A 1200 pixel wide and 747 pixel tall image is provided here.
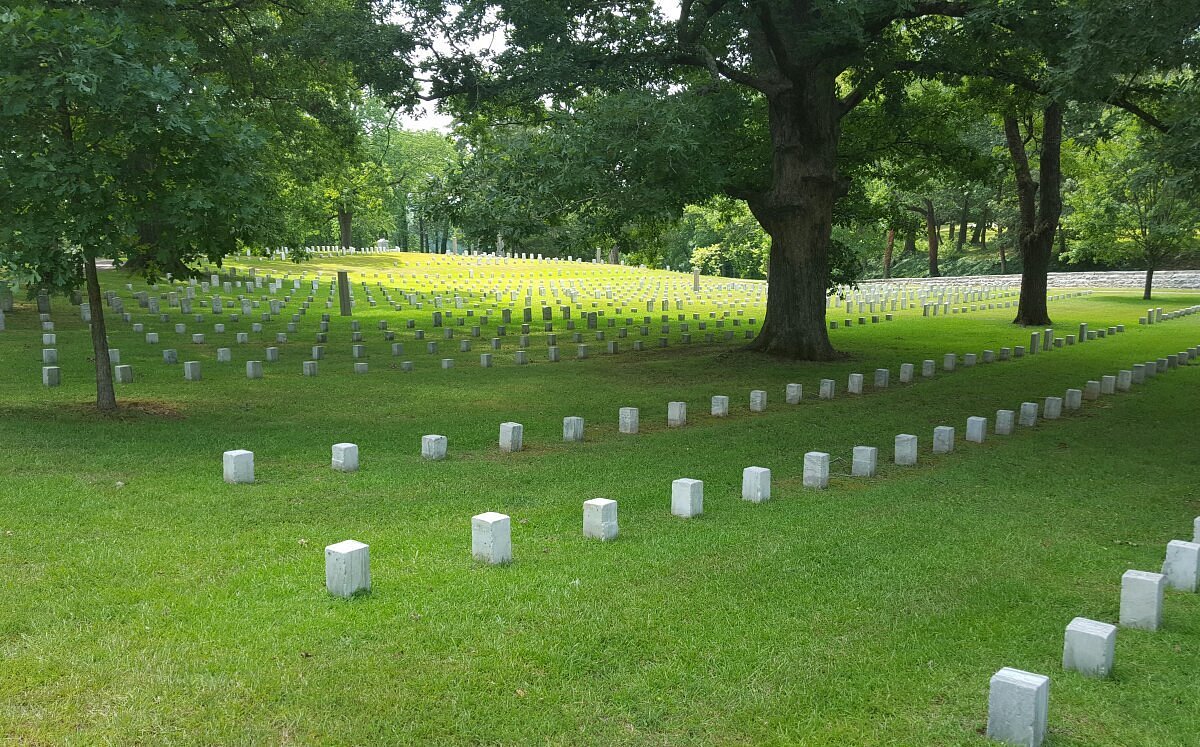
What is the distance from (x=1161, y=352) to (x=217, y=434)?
18.0 metres

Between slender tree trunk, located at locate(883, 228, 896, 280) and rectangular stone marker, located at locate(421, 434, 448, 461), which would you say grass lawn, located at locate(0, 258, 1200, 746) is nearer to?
rectangular stone marker, located at locate(421, 434, 448, 461)

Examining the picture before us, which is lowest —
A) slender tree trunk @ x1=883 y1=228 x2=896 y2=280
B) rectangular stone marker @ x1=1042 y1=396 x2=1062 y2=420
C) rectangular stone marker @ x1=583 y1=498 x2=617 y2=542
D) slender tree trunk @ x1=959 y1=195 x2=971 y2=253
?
rectangular stone marker @ x1=1042 y1=396 x2=1062 y2=420

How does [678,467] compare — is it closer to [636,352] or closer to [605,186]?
[605,186]

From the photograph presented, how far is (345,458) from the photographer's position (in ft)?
24.5

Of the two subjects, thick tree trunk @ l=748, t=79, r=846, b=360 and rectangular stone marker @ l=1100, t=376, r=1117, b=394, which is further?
thick tree trunk @ l=748, t=79, r=846, b=360

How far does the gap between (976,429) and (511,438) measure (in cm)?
515

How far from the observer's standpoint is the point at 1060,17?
10.2 m

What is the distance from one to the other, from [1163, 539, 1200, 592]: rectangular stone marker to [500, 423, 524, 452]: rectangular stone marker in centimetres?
565

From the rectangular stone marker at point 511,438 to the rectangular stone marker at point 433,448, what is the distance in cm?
70

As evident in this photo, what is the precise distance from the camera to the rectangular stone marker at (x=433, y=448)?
8133 mm

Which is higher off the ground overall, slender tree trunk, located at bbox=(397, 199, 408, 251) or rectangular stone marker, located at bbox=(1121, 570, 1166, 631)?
slender tree trunk, located at bbox=(397, 199, 408, 251)

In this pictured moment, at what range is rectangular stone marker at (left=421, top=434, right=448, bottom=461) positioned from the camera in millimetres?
8133

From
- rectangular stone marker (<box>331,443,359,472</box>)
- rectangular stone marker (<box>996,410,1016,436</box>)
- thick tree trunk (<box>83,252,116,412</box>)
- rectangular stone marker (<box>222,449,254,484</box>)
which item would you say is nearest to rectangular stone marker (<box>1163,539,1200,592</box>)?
rectangular stone marker (<box>996,410,1016,436</box>)

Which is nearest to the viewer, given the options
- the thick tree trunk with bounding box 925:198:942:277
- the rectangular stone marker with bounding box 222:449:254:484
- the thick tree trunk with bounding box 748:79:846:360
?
the rectangular stone marker with bounding box 222:449:254:484
